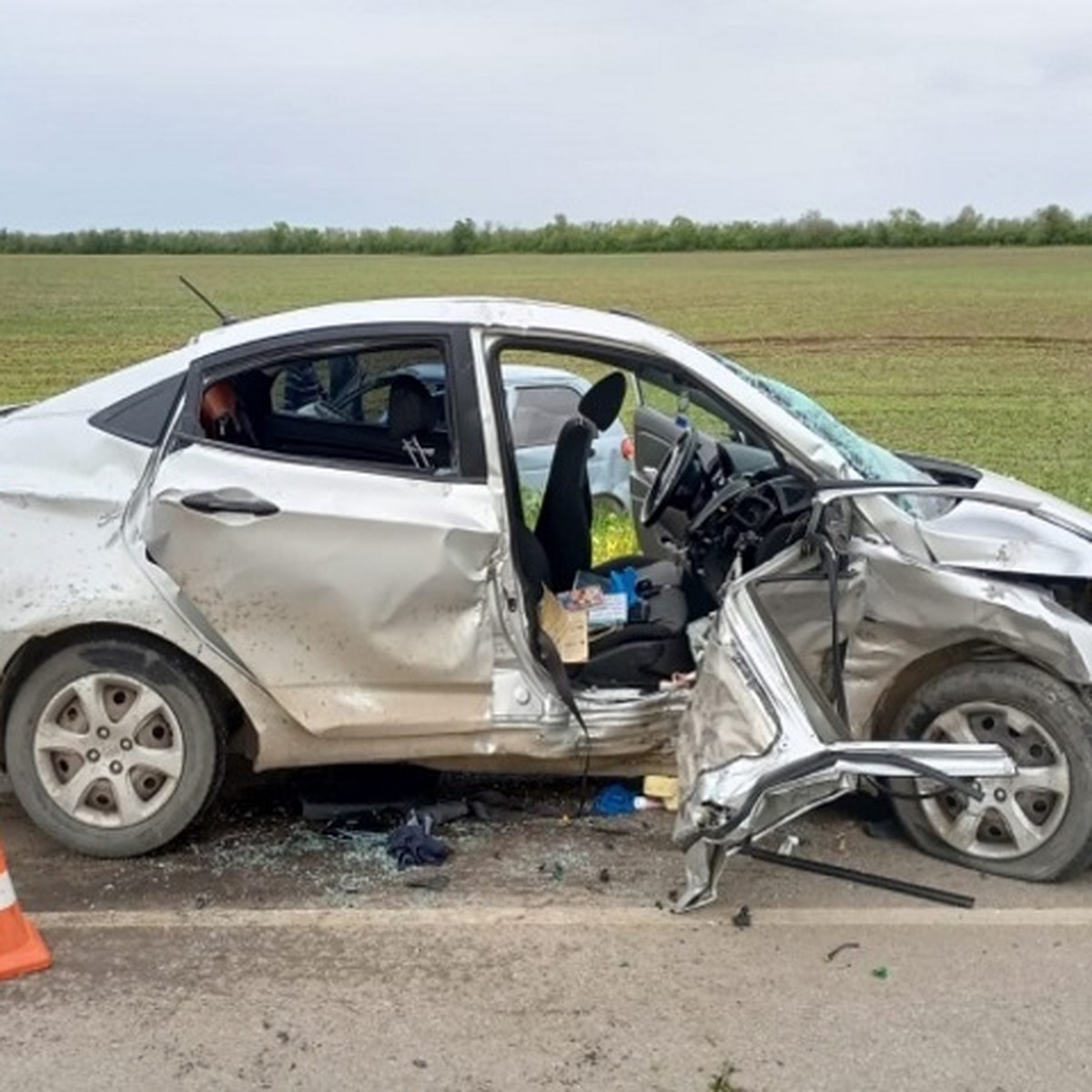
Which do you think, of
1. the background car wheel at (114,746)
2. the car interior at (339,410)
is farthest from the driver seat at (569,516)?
the background car wheel at (114,746)

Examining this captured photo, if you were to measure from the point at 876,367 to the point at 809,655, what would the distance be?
25.4 meters

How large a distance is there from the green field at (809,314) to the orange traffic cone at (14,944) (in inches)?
A: 384

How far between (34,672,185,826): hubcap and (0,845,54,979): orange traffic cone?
0.63m

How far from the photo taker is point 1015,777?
4250 millimetres

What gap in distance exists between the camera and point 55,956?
3928mm

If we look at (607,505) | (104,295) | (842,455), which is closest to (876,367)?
(607,505)

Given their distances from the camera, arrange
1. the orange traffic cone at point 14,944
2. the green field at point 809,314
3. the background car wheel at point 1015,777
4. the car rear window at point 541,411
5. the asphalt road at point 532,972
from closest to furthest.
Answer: the asphalt road at point 532,972 → the orange traffic cone at point 14,944 → the background car wheel at point 1015,777 → the car rear window at point 541,411 → the green field at point 809,314

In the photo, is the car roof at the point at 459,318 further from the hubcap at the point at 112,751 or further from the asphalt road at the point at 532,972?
the asphalt road at the point at 532,972

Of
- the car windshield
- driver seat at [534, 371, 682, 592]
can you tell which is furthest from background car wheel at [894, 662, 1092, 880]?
driver seat at [534, 371, 682, 592]

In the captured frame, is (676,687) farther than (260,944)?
Yes

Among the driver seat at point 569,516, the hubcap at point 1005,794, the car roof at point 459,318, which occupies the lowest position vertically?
the hubcap at point 1005,794

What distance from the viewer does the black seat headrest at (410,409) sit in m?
4.70

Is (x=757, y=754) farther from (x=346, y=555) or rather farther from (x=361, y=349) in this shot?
(x=361, y=349)

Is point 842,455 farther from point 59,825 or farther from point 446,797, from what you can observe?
point 59,825
